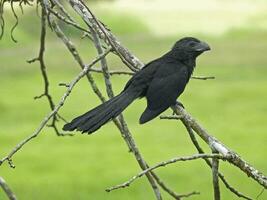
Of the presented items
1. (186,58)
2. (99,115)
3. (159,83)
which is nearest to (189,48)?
(186,58)

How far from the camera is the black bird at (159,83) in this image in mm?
1943

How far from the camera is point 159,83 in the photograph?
2.24 metres

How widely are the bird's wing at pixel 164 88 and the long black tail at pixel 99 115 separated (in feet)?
0.23

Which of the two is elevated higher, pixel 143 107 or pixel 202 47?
pixel 143 107

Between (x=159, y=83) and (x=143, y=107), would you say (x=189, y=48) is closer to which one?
(x=159, y=83)

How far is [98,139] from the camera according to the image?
11.0m

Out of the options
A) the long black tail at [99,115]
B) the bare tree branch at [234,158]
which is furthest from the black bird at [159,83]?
the bare tree branch at [234,158]

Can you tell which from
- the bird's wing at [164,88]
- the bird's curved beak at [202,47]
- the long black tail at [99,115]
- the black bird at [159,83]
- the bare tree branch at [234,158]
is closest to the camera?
the bare tree branch at [234,158]

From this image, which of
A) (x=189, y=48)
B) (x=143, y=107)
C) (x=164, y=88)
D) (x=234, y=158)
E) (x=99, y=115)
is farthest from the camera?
(x=143, y=107)

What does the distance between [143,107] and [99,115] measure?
38.4 feet

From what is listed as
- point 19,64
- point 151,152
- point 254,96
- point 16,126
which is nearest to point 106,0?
point 19,64

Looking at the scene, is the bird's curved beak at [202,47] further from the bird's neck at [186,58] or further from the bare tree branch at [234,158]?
the bare tree branch at [234,158]

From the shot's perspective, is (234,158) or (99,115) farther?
(99,115)

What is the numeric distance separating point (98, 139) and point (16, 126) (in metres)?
1.60
